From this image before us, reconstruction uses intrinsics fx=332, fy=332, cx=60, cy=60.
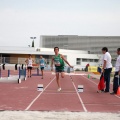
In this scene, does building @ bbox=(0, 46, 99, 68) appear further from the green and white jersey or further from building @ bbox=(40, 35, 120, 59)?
the green and white jersey

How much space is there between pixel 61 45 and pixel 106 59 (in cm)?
8696

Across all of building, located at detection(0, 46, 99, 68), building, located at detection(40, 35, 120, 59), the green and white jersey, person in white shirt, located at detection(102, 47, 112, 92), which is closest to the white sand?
person in white shirt, located at detection(102, 47, 112, 92)

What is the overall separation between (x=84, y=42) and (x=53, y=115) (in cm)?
9172

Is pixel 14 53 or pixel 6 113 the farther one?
pixel 14 53

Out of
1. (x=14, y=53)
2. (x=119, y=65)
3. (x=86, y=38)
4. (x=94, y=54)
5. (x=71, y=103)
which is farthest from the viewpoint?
(x=86, y=38)

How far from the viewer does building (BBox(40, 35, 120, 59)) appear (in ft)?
320

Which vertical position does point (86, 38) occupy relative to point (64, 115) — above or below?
above

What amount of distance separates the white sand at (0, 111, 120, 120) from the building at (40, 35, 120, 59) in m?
89.8

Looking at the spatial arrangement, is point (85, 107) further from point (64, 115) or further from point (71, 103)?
point (64, 115)

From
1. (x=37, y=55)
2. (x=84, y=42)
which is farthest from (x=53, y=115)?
(x=84, y=42)

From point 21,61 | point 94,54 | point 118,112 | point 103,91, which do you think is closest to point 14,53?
point 21,61

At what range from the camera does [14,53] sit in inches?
2926

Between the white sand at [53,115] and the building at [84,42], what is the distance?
8981cm

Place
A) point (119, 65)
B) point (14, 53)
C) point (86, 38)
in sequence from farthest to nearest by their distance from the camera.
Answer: point (86, 38)
point (14, 53)
point (119, 65)
